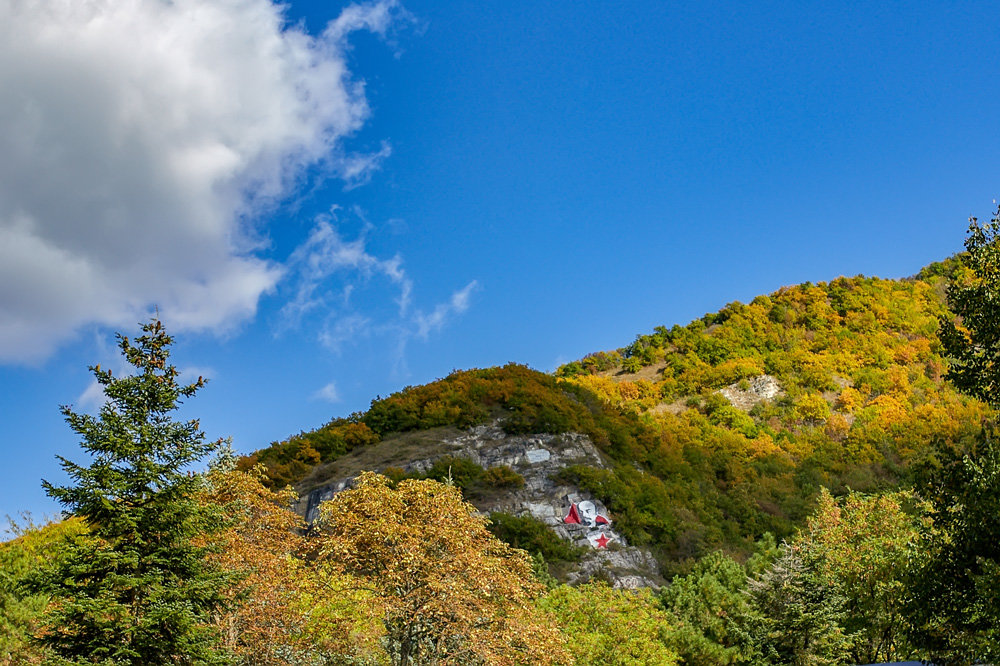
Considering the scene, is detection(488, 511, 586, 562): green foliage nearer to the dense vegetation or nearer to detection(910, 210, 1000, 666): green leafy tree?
the dense vegetation

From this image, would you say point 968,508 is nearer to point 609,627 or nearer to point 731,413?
point 609,627

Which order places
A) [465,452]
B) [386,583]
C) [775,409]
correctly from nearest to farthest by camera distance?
1. [386,583]
2. [465,452]
3. [775,409]

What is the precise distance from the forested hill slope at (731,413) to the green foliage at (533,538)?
14.7 feet

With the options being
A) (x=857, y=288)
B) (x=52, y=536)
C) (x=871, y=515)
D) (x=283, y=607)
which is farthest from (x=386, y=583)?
(x=857, y=288)

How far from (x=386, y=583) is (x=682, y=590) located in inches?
775

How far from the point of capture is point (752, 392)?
7769cm

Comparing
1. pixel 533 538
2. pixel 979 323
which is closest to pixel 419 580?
pixel 979 323

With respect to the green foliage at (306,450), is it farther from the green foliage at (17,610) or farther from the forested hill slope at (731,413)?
the green foliage at (17,610)

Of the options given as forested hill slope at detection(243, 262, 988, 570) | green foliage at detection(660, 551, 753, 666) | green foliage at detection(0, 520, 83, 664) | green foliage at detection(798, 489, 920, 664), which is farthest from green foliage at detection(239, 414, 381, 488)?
green foliage at detection(798, 489, 920, 664)

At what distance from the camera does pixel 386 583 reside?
17.4 m

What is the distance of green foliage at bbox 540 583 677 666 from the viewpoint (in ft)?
76.7

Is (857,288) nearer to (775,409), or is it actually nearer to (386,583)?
(775,409)

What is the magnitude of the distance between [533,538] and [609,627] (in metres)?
14.5

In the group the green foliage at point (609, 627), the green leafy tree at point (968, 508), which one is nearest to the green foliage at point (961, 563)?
the green leafy tree at point (968, 508)
